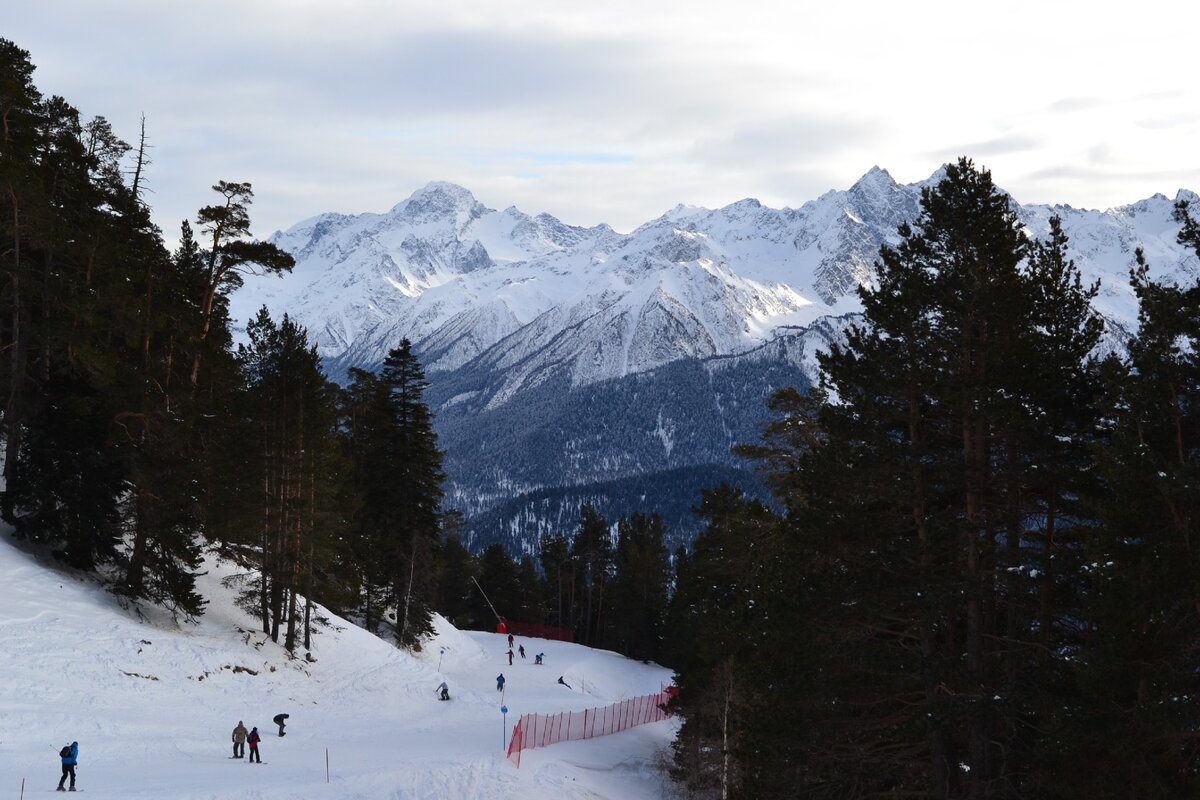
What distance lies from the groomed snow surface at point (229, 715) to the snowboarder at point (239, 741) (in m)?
0.51

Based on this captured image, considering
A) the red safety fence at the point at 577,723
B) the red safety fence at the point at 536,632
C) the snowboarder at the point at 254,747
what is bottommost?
the red safety fence at the point at 536,632

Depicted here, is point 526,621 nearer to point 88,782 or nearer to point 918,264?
point 88,782

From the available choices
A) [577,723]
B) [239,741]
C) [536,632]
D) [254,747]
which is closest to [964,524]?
[254,747]

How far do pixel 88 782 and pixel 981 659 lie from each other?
2080 centimetres

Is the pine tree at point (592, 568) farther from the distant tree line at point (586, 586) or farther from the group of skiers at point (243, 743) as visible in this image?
the group of skiers at point (243, 743)

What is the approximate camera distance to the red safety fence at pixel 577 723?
1612 inches

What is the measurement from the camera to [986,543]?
18.1 m

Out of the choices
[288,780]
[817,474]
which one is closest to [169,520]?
[288,780]

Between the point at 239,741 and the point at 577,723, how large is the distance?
71.7ft

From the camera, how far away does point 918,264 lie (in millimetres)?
19953

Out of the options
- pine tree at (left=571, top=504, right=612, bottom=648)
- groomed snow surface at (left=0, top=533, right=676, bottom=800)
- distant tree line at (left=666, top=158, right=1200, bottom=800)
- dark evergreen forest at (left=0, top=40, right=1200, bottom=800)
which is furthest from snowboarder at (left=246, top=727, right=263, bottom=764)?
pine tree at (left=571, top=504, right=612, bottom=648)

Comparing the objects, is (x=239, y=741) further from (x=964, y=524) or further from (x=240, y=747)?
(x=964, y=524)

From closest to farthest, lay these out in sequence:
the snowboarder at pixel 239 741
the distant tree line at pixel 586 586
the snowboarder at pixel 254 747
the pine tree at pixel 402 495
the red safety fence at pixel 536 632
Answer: the snowboarder at pixel 254 747, the snowboarder at pixel 239 741, the pine tree at pixel 402 495, the red safety fence at pixel 536 632, the distant tree line at pixel 586 586

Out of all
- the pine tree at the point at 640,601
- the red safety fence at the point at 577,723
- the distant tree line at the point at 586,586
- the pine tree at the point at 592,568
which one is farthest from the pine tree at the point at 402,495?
the pine tree at the point at 592,568
